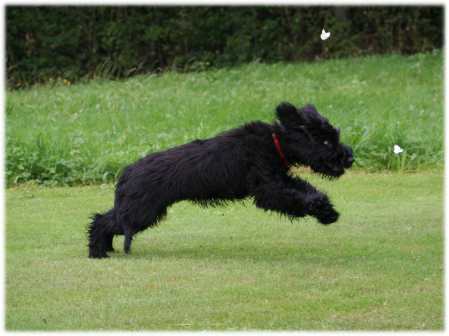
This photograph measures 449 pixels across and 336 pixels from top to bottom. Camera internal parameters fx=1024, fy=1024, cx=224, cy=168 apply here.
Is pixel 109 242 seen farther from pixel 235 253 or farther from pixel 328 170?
pixel 328 170

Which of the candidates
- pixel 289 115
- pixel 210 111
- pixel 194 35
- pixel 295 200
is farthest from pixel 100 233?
pixel 194 35

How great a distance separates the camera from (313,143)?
764 cm

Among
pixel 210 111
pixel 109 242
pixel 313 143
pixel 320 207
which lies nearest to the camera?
pixel 320 207

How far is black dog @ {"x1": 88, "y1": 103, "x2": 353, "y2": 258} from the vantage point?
25.0 feet

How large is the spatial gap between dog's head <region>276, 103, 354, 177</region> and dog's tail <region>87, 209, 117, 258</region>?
1.46 m

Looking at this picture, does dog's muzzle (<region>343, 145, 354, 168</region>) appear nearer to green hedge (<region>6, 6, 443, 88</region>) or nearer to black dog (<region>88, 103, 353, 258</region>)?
black dog (<region>88, 103, 353, 258</region>)

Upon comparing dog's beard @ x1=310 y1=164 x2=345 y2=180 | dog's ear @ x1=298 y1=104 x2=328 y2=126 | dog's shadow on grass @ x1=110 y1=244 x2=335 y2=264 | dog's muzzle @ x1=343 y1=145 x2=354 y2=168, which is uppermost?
dog's ear @ x1=298 y1=104 x2=328 y2=126

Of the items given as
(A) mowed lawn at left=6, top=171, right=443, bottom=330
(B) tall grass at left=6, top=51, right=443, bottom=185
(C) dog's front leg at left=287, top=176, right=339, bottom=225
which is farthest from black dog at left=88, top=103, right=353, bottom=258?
(B) tall grass at left=6, top=51, right=443, bottom=185

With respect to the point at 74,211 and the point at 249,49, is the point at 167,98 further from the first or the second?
the point at 74,211

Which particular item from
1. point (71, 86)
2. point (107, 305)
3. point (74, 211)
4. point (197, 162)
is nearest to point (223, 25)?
point (71, 86)

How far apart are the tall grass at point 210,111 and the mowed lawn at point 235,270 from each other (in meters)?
1.64

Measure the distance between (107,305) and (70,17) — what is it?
1641cm

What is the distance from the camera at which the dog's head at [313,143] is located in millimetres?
7629

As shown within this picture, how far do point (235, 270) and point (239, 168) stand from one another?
92 centimetres
